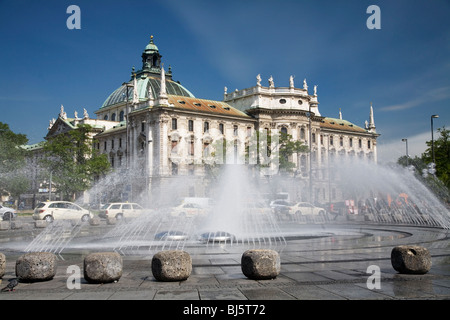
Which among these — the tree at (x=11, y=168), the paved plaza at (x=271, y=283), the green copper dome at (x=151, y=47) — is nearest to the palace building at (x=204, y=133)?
the green copper dome at (x=151, y=47)

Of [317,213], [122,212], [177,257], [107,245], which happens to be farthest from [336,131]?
[177,257]

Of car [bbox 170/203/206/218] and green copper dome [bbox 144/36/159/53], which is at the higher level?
green copper dome [bbox 144/36/159/53]

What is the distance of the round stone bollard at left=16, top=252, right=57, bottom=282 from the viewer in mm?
9516

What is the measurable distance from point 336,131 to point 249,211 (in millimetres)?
69510

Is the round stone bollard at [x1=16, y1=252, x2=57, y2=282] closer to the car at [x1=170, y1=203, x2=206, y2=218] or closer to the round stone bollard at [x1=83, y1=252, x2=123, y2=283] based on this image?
the round stone bollard at [x1=83, y1=252, x2=123, y2=283]

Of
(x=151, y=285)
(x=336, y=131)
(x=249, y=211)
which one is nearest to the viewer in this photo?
(x=151, y=285)

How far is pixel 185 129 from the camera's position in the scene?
69.9 m

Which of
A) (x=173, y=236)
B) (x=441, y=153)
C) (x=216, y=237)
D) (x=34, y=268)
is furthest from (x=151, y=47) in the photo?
(x=34, y=268)

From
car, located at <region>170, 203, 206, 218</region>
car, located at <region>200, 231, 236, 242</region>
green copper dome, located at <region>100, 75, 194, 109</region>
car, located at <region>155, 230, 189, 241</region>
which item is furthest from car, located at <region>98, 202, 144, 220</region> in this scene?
green copper dome, located at <region>100, 75, 194, 109</region>

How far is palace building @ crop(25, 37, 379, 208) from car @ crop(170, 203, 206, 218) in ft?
72.6

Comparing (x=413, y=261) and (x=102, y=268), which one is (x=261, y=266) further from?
(x=413, y=261)

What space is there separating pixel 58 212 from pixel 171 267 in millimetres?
24951

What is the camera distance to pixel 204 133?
2815 inches
